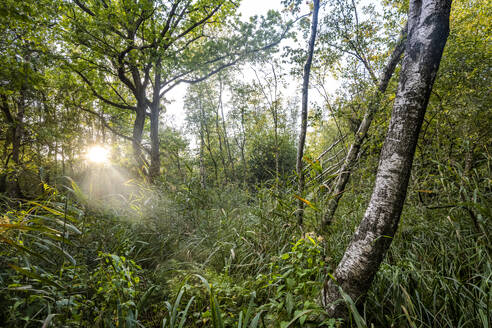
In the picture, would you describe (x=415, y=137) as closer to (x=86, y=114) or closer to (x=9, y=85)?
(x=9, y=85)

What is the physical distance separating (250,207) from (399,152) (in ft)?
8.80

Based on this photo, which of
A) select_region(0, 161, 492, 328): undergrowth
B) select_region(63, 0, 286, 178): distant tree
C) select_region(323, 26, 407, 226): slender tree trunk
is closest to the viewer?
select_region(0, 161, 492, 328): undergrowth

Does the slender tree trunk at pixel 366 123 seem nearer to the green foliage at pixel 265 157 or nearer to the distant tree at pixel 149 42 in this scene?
the distant tree at pixel 149 42

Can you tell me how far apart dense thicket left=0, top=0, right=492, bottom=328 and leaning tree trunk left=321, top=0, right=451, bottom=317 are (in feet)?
0.21

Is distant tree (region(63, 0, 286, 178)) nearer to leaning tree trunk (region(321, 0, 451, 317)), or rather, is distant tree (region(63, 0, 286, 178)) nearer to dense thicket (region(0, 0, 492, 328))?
dense thicket (region(0, 0, 492, 328))

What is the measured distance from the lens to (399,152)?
132 cm

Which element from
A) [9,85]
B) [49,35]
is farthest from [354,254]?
[49,35]

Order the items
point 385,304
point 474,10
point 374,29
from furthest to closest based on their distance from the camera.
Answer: point 474,10 → point 374,29 → point 385,304

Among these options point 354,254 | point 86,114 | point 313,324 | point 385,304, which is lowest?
point 385,304

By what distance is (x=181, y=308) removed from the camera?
1669mm

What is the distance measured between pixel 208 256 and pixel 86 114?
36.5 ft

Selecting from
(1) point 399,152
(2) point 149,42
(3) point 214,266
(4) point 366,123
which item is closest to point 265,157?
(2) point 149,42

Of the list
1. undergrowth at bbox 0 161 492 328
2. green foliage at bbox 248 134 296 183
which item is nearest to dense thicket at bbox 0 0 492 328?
undergrowth at bbox 0 161 492 328

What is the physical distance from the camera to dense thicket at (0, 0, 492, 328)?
→ 1.37m
